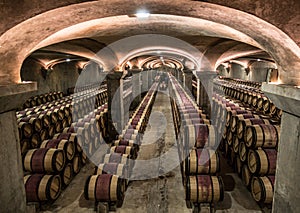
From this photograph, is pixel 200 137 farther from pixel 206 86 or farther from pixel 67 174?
pixel 206 86

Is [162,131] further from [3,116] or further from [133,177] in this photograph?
[3,116]

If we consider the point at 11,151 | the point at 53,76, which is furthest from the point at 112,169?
the point at 53,76

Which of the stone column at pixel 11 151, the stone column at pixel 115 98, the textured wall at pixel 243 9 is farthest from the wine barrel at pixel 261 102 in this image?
the stone column at pixel 11 151

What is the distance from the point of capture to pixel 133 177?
229 inches

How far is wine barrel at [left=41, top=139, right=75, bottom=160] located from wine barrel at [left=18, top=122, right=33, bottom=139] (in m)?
1.56

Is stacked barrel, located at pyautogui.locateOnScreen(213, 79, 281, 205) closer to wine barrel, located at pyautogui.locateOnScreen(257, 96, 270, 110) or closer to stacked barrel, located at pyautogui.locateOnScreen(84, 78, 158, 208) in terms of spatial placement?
wine barrel, located at pyautogui.locateOnScreen(257, 96, 270, 110)

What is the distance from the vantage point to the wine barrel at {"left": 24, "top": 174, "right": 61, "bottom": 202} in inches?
175

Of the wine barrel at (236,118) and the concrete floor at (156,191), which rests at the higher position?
the wine barrel at (236,118)

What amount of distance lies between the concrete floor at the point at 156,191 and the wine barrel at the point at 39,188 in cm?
35

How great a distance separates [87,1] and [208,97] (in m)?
8.64

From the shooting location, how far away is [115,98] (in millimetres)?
9359

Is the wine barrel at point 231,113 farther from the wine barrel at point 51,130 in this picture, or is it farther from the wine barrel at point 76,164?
the wine barrel at point 51,130

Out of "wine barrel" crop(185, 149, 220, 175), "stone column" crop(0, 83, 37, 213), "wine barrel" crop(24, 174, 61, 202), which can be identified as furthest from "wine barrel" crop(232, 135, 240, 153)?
"stone column" crop(0, 83, 37, 213)

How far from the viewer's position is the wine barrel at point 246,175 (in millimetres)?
5207
